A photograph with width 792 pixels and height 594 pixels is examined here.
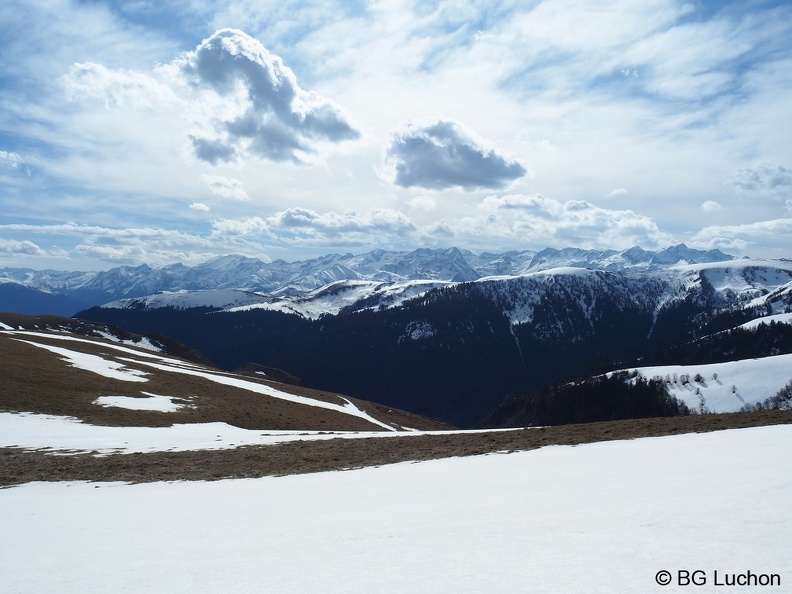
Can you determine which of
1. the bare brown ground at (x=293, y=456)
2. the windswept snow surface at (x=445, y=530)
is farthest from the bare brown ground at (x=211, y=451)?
the windswept snow surface at (x=445, y=530)

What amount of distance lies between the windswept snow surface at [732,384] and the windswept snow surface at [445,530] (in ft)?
358

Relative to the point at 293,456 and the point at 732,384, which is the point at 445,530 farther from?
the point at 732,384

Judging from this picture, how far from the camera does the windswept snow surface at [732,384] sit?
102625 millimetres

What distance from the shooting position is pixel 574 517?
8.74m

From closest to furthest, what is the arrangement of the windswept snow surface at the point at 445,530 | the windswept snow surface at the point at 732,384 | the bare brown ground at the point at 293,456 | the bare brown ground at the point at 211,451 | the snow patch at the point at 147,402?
the windswept snow surface at the point at 445,530 → the bare brown ground at the point at 293,456 → the bare brown ground at the point at 211,451 → the snow patch at the point at 147,402 → the windswept snow surface at the point at 732,384

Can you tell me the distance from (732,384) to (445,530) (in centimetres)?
12942

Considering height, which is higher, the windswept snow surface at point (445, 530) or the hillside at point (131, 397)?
the windswept snow surface at point (445, 530)

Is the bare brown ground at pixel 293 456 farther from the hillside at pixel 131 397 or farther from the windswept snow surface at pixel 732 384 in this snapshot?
the windswept snow surface at pixel 732 384

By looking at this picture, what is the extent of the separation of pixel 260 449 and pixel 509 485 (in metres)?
18.8

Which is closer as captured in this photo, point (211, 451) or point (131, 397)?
point (211, 451)

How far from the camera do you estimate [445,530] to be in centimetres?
888

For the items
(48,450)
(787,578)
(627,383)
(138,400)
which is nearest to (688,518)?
(787,578)

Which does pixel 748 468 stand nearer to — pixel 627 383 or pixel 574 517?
pixel 574 517

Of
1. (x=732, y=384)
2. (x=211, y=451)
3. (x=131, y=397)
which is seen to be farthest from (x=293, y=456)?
(x=732, y=384)
